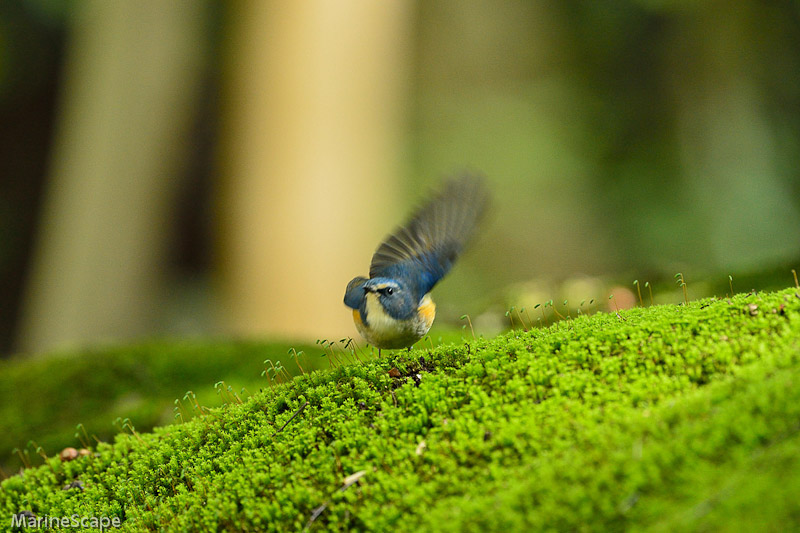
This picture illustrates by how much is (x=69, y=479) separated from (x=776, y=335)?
2492 millimetres

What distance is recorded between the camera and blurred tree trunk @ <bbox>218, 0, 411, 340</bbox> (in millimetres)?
7297

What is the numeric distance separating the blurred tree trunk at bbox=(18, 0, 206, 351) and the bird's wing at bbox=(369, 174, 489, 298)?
5.92 m

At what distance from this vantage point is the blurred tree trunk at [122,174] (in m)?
7.58

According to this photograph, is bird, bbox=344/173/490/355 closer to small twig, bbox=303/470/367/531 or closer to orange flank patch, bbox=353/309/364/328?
orange flank patch, bbox=353/309/364/328

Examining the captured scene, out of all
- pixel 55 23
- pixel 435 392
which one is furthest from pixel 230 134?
pixel 435 392

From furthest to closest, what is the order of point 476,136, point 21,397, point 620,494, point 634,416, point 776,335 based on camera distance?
1. point 476,136
2. point 21,397
3. point 776,335
4. point 634,416
5. point 620,494

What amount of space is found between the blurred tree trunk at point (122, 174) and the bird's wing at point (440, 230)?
592 centimetres

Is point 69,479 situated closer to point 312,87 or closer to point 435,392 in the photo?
point 435,392

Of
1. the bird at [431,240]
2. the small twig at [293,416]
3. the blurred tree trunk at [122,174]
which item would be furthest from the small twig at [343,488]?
the blurred tree trunk at [122,174]

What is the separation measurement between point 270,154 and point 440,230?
5.19 metres

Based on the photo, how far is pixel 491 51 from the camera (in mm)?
13156

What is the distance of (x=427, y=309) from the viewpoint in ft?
7.97

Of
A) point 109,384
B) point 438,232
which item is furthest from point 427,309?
point 109,384

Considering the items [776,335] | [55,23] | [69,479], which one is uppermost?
[55,23]
